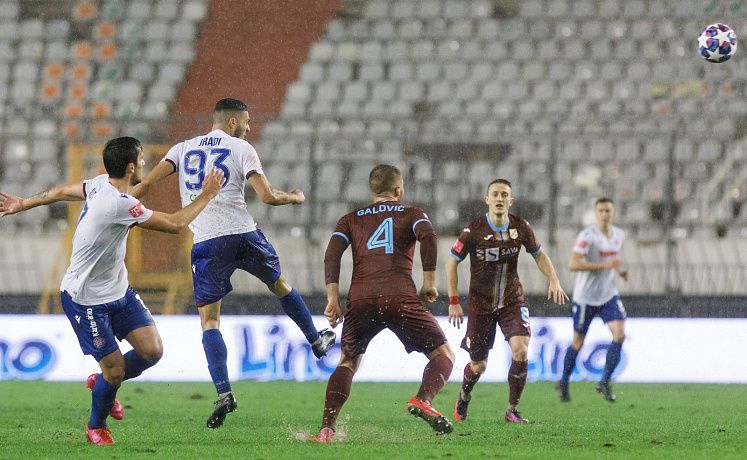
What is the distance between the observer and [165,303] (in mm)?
16062

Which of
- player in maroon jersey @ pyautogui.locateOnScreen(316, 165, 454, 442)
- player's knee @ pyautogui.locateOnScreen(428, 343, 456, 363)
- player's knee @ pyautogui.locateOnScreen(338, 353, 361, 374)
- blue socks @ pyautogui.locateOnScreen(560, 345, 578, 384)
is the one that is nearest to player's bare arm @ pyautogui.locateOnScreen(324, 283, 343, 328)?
player in maroon jersey @ pyautogui.locateOnScreen(316, 165, 454, 442)

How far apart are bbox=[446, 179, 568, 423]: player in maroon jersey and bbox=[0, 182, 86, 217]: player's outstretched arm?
9.80ft

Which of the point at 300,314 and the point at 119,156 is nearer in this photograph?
the point at 119,156

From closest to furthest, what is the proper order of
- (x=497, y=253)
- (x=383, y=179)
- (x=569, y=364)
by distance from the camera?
1. (x=383, y=179)
2. (x=497, y=253)
3. (x=569, y=364)

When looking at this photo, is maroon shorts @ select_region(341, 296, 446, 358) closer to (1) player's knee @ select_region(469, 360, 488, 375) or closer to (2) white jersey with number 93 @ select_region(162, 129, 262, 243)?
(2) white jersey with number 93 @ select_region(162, 129, 262, 243)

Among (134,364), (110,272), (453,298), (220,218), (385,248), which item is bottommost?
(134,364)

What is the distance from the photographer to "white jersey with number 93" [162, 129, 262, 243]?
27.4ft

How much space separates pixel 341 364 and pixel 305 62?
16.0 meters

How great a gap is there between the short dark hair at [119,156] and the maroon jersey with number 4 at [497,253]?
311 centimetres

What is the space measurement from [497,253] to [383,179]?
2.12 metres

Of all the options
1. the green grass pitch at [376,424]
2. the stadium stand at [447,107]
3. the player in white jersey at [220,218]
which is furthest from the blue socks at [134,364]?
the stadium stand at [447,107]

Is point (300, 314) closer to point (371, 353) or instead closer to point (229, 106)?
point (229, 106)

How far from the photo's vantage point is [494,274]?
976 cm

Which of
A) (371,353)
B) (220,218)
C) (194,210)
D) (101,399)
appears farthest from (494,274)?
(371,353)
